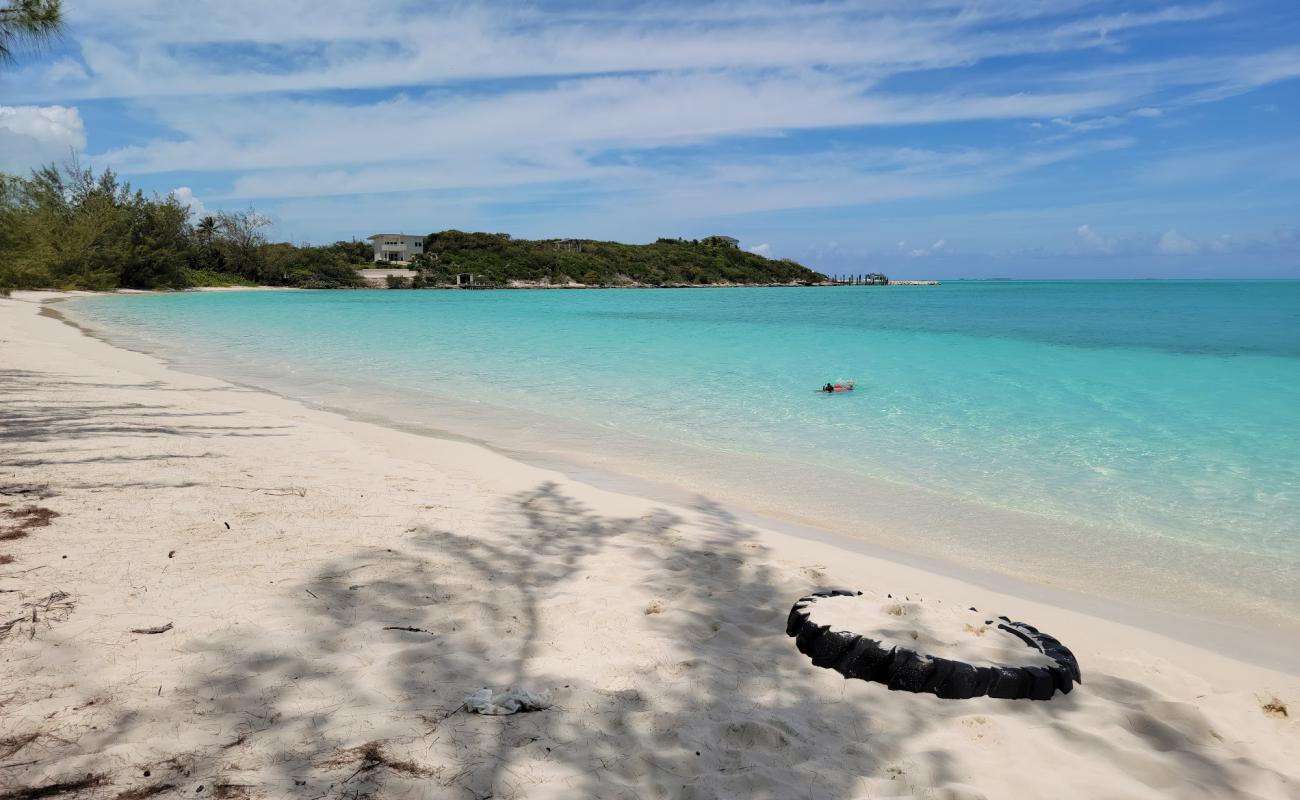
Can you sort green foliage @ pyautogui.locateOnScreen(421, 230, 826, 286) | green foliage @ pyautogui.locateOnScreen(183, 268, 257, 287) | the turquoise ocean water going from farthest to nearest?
green foliage @ pyautogui.locateOnScreen(421, 230, 826, 286) → green foliage @ pyautogui.locateOnScreen(183, 268, 257, 287) → the turquoise ocean water

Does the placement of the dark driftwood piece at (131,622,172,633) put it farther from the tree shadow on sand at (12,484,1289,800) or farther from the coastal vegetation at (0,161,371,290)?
the coastal vegetation at (0,161,371,290)

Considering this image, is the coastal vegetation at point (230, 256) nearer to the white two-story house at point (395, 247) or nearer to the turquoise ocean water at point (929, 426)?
the white two-story house at point (395, 247)

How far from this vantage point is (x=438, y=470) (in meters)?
6.60

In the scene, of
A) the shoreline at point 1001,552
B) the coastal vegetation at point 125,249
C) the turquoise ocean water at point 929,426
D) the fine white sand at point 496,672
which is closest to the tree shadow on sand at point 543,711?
the fine white sand at point 496,672

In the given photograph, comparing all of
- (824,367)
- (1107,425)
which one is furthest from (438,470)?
(824,367)

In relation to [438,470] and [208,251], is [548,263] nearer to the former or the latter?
[208,251]

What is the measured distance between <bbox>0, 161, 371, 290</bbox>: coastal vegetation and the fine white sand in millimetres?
31970

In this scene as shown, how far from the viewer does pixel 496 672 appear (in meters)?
2.95

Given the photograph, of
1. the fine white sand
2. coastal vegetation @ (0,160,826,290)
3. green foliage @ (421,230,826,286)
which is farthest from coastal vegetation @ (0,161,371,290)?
the fine white sand

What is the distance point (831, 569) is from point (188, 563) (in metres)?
3.61

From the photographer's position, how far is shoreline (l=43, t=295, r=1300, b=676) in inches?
164

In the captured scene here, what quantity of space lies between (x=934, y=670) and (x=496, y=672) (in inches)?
70.5

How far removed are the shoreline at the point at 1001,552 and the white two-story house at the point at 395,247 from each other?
102 meters

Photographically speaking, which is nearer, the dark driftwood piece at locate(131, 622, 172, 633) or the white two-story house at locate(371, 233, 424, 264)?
the dark driftwood piece at locate(131, 622, 172, 633)
